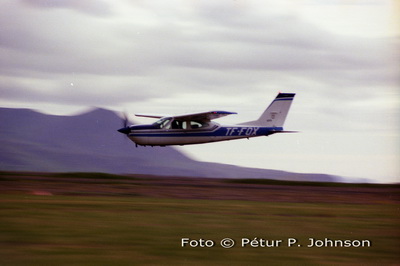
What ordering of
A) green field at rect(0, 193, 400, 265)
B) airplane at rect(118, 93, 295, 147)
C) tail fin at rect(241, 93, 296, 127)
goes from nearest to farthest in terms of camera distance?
green field at rect(0, 193, 400, 265) < airplane at rect(118, 93, 295, 147) < tail fin at rect(241, 93, 296, 127)

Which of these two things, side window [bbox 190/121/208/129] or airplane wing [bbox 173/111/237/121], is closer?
airplane wing [bbox 173/111/237/121]

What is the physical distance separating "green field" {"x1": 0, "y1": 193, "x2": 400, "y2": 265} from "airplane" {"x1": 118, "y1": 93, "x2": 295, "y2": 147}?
17215mm

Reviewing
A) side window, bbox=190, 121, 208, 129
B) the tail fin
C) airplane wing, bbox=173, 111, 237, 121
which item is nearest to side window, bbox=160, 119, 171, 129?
airplane wing, bbox=173, 111, 237, 121

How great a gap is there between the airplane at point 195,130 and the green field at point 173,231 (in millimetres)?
17215

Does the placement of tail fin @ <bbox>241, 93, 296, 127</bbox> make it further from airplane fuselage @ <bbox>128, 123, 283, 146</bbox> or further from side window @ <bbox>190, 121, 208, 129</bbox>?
side window @ <bbox>190, 121, 208, 129</bbox>

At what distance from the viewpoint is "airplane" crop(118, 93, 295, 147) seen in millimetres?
40750

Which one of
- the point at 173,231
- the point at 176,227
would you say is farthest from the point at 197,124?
the point at 173,231

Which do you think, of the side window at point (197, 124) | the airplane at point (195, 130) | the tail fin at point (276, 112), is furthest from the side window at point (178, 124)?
the tail fin at point (276, 112)

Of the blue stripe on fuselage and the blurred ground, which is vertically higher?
the blue stripe on fuselage

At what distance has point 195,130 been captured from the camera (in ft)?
136

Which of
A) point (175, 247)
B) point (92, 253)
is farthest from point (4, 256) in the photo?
point (175, 247)

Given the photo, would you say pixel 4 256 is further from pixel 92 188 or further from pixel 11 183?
pixel 11 183

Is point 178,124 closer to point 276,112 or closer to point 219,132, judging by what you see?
point 219,132

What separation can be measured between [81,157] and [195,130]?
138452 mm
